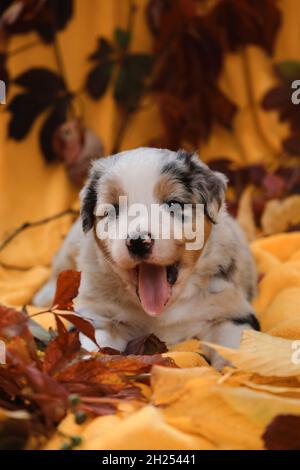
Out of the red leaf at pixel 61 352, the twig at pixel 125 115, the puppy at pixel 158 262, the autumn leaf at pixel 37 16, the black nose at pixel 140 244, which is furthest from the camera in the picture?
the twig at pixel 125 115

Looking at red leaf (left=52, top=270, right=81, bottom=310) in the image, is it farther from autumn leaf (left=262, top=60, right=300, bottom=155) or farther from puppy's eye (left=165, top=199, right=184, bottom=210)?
autumn leaf (left=262, top=60, right=300, bottom=155)

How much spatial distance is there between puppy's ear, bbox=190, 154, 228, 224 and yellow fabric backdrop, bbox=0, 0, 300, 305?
1667mm

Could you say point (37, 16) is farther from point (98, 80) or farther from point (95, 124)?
point (95, 124)

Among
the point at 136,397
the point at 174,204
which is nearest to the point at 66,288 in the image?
the point at 136,397

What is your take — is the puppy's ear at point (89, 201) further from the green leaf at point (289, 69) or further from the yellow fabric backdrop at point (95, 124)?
the green leaf at point (289, 69)

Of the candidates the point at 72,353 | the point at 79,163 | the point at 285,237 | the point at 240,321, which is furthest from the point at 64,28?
the point at 72,353

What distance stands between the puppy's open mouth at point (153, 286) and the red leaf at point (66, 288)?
16.6 inches

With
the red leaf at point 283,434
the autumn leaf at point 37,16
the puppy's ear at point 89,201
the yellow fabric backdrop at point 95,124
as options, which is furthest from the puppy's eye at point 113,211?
the autumn leaf at point 37,16

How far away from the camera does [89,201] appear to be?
87.3 inches

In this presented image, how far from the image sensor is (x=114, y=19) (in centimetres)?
416

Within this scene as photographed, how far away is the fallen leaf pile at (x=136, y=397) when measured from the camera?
1.37 m

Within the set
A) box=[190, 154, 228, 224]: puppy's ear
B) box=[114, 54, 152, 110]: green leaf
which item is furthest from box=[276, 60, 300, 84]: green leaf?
box=[190, 154, 228, 224]: puppy's ear

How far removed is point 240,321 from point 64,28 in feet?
8.02
